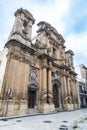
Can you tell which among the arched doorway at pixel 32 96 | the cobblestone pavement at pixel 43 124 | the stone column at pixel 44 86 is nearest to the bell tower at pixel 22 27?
the stone column at pixel 44 86

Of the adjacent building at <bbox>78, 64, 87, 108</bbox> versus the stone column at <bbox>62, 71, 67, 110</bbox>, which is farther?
the adjacent building at <bbox>78, 64, 87, 108</bbox>

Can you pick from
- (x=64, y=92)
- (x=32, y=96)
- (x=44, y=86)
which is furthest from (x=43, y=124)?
(x=64, y=92)

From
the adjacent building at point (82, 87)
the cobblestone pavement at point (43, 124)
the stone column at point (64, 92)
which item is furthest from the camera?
the adjacent building at point (82, 87)

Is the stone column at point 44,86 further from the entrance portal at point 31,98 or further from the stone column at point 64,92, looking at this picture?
the stone column at point 64,92

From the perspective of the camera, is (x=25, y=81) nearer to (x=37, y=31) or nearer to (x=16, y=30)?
(x=16, y=30)

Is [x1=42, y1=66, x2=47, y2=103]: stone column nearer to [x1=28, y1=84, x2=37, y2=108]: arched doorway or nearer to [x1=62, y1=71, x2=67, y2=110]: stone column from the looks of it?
[x1=28, y1=84, x2=37, y2=108]: arched doorway

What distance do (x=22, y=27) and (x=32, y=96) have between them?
873cm

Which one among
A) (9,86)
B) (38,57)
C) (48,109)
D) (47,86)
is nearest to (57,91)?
(47,86)

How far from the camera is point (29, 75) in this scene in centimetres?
1305

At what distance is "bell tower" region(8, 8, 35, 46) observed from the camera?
13.0 metres

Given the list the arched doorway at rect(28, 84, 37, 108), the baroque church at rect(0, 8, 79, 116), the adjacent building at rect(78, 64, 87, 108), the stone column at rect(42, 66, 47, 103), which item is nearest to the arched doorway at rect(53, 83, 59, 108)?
the baroque church at rect(0, 8, 79, 116)

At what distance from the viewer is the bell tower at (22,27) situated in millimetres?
13042

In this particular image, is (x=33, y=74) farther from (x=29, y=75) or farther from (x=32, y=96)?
(x=32, y=96)

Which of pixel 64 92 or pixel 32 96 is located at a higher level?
pixel 64 92
